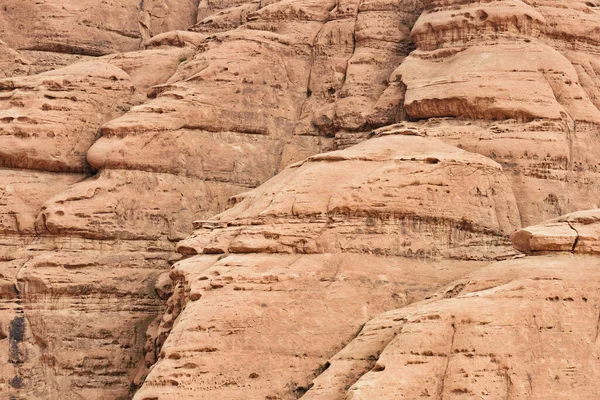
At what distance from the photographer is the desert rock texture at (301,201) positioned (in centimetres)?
3294

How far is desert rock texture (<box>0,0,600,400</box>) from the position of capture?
32938 millimetres

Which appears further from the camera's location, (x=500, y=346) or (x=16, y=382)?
(x=16, y=382)

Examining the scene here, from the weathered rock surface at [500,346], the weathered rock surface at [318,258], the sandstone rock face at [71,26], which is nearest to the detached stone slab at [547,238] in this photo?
the weathered rock surface at [500,346]

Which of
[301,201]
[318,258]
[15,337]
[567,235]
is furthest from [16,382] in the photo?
[567,235]

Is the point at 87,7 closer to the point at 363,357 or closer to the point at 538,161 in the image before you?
the point at 538,161

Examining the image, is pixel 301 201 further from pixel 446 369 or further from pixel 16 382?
pixel 16 382

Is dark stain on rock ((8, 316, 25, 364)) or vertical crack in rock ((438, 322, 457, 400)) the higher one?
vertical crack in rock ((438, 322, 457, 400))

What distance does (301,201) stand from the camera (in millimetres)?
37750

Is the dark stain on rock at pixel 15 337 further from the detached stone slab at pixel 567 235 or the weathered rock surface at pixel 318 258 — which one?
the detached stone slab at pixel 567 235

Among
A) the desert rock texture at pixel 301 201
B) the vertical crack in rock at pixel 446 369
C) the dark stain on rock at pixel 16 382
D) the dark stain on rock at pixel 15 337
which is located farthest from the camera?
the dark stain on rock at pixel 15 337

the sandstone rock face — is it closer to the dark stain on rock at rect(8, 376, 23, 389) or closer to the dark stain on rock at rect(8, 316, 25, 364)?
the dark stain on rock at rect(8, 316, 25, 364)

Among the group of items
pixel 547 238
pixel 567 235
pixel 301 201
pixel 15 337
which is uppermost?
pixel 567 235

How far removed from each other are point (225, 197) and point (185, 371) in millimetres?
12166

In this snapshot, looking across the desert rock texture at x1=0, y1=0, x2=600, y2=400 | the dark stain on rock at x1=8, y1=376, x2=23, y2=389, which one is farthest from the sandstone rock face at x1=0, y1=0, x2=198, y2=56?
the dark stain on rock at x1=8, y1=376, x2=23, y2=389
